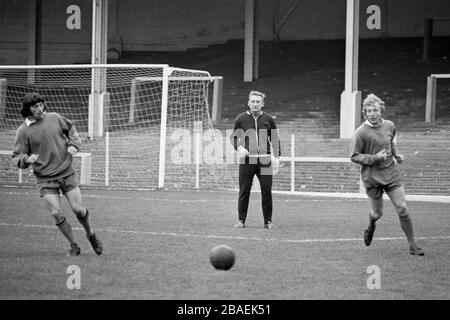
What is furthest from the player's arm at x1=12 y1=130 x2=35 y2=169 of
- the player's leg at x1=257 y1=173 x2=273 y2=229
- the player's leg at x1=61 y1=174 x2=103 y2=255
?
the player's leg at x1=257 y1=173 x2=273 y2=229

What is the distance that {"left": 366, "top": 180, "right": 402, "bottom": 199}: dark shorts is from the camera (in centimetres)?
1206

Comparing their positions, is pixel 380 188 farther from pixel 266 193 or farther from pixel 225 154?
pixel 225 154

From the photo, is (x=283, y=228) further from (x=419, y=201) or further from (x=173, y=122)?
(x=173, y=122)

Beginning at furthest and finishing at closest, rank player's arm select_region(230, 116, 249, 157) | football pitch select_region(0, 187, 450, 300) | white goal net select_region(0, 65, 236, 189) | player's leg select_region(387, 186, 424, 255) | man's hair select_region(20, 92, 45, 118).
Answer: white goal net select_region(0, 65, 236, 189) < player's arm select_region(230, 116, 249, 157) < player's leg select_region(387, 186, 424, 255) < man's hair select_region(20, 92, 45, 118) < football pitch select_region(0, 187, 450, 300)

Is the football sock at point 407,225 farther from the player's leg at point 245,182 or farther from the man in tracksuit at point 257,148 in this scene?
the player's leg at point 245,182

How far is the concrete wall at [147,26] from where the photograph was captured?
131 feet

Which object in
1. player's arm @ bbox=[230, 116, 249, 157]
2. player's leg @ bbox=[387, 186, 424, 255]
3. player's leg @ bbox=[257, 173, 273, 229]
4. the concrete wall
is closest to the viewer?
player's leg @ bbox=[387, 186, 424, 255]

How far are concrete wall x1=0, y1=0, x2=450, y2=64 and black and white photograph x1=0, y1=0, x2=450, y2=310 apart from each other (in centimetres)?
6

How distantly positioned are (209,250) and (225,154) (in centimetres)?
1444

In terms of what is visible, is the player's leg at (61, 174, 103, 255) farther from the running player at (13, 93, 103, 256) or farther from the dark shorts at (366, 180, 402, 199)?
the dark shorts at (366, 180, 402, 199)

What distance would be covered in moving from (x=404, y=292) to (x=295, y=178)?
15.9m

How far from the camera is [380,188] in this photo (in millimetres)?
12164

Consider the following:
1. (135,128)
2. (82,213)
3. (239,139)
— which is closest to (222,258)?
(82,213)
